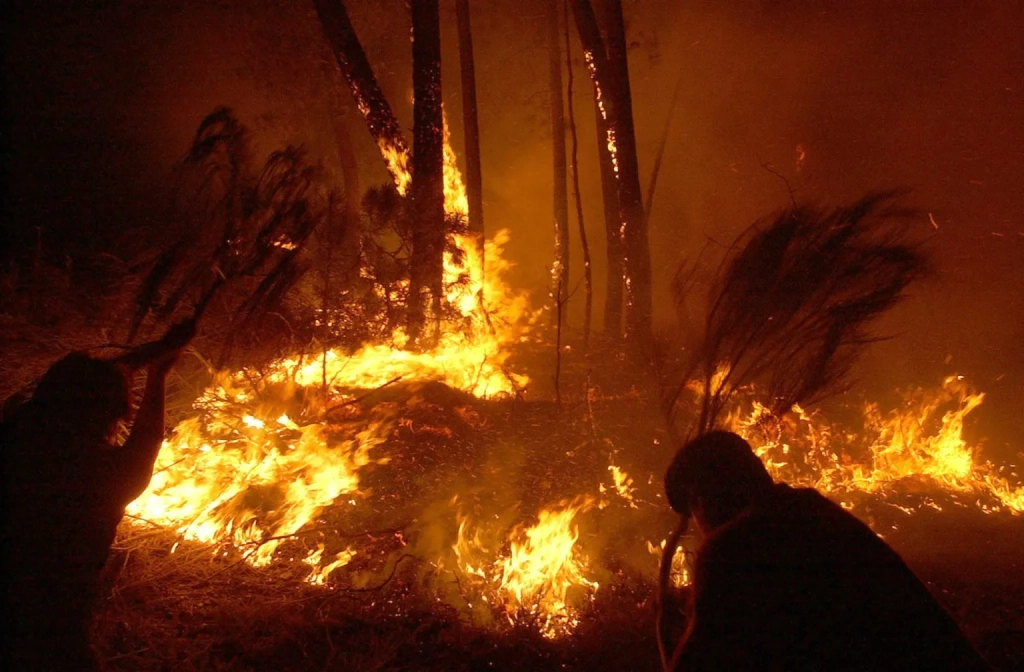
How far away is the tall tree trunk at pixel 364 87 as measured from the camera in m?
8.17

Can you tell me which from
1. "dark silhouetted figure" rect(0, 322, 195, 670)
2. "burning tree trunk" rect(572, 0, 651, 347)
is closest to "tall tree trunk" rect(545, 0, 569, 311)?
"burning tree trunk" rect(572, 0, 651, 347)

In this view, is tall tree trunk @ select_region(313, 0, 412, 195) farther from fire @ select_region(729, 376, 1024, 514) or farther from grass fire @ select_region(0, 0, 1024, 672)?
fire @ select_region(729, 376, 1024, 514)

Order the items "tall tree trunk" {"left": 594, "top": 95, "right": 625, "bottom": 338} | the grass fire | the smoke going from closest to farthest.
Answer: the grass fire, "tall tree trunk" {"left": 594, "top": 95, "right": 625, "bottom": 338}, the smoke

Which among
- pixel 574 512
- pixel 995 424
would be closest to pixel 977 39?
pixel 995 424

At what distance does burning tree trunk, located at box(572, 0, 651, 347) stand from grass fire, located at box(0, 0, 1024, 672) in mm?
57

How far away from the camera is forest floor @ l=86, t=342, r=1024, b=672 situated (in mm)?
3869

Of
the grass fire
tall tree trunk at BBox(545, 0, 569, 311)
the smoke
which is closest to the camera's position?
the grass fire

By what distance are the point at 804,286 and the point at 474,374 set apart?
202 inches

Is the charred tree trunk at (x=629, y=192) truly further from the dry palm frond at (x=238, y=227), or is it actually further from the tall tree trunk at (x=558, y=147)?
the dry palm frond at (x=238, y=227)

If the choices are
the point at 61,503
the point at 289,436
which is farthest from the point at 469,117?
the point at 61,503

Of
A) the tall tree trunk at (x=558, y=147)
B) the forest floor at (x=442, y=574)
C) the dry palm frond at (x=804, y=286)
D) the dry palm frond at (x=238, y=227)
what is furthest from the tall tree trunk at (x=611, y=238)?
the dry palm frond at (x=238, y=227)

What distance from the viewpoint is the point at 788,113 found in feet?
43.8

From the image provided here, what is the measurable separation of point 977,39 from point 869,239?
33.5ft

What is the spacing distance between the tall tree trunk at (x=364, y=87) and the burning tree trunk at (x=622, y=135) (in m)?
3.38
